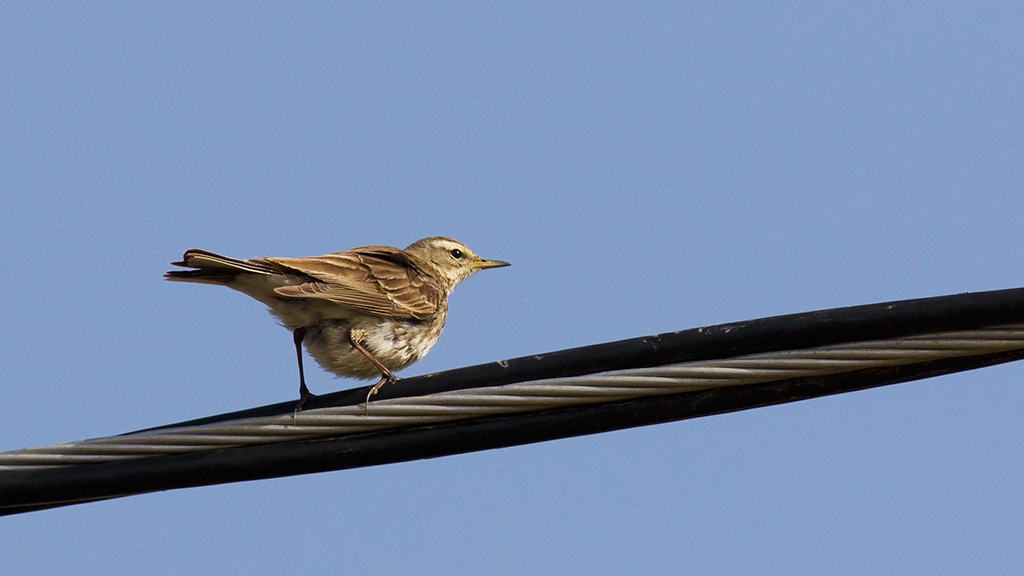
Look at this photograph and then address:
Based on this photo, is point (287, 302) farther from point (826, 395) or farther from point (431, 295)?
point (826, 395)

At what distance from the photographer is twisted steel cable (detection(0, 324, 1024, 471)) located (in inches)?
197

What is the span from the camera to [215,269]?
287 inches

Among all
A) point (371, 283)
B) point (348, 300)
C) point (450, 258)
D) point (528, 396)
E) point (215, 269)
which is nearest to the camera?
point (528, 396)

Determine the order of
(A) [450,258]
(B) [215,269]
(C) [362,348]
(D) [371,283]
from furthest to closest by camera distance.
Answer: (A) [450,258], (D) [371,283], (C) [362,348], (B) [215,269]

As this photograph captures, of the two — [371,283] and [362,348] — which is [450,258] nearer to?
[371,283]

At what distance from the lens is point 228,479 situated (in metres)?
5.52

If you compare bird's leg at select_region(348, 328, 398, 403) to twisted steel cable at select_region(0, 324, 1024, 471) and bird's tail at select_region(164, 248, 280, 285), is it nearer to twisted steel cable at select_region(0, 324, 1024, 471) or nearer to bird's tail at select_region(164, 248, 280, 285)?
bird's tail at select_region(164, 248, 280, 285)

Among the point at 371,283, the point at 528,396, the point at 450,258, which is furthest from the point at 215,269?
the point at 450,258

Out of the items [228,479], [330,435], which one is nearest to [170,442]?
[228,479]

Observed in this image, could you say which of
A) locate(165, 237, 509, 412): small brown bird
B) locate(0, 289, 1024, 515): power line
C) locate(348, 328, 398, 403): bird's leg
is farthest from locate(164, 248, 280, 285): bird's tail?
locate(0, 289, 1024, 515): power line

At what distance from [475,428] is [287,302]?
2804 millimetres

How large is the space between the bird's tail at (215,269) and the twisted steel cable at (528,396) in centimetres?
175

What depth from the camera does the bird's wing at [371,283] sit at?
7469 millimetres

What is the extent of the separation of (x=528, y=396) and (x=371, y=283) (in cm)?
309
